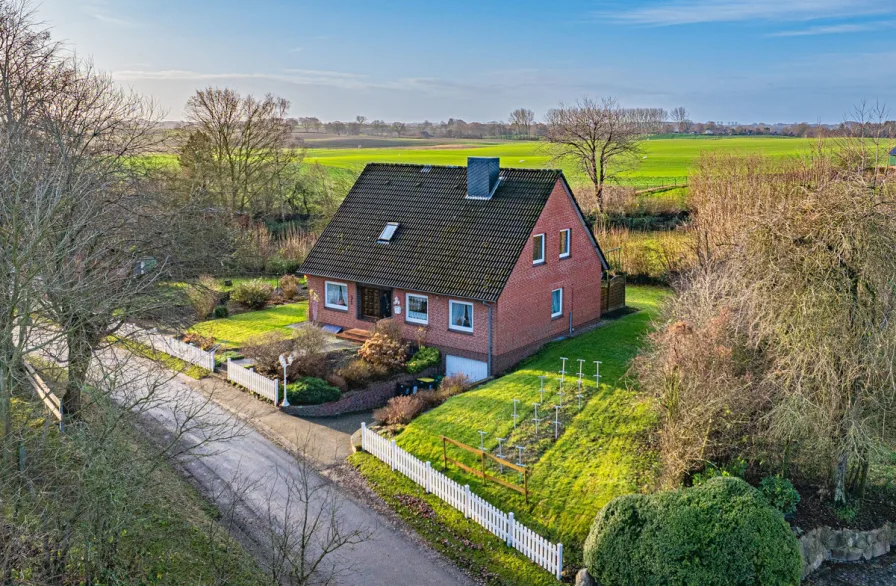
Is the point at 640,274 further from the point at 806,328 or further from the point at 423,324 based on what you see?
the point at 806,328

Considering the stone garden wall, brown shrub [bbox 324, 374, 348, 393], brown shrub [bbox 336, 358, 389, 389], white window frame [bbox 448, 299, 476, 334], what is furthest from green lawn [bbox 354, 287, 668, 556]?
brown shrub [bbox 324, 374, 348, 393]

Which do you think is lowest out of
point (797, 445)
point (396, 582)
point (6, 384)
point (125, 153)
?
point (396, 582)

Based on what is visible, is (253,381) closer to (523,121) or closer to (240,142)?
(240,142)

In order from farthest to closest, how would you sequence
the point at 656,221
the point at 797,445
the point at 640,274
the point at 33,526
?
the point at 656,221 < the point at 640,274 < the point at 797,445 < the point at 33,526

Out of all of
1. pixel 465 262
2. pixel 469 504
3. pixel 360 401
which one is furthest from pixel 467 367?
pixel 469 504

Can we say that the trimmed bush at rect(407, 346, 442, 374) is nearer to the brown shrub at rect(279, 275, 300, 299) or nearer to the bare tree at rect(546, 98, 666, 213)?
the brown shrub at rect(279, 275, 300, 299)

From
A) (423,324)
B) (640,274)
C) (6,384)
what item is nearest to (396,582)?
(6,384)

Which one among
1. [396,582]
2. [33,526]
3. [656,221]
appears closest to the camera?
[33,526]

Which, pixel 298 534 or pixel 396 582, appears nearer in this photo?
pixel 396 582
